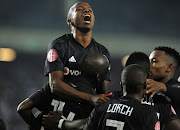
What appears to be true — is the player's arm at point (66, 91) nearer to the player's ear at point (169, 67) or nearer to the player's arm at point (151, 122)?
the player's arm at point (151, 122)

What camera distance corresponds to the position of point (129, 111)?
8.11 ft

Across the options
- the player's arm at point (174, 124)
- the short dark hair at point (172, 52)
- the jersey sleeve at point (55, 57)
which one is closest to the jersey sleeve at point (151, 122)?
the player's arm at point (174, 124)

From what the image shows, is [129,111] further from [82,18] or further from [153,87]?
[82,18]

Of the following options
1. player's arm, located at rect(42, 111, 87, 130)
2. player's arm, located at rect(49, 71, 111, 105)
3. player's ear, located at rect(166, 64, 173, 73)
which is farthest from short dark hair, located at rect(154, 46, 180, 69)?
player's arm, located at rect(42, 111, 87, 130)

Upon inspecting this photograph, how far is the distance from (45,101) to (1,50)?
9.20 metres

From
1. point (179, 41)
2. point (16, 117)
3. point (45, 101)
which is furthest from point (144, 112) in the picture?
point (179, 41)

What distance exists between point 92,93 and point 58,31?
28.5 ft

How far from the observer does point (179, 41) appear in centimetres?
1162

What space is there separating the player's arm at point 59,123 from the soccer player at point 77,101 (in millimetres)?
15

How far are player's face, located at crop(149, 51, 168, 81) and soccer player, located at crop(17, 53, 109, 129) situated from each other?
106 cm

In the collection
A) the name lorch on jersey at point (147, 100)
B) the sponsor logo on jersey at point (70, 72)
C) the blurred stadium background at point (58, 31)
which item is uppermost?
the sponsor logo on jersey at point (70, 72)

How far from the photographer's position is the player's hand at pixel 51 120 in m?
3.09

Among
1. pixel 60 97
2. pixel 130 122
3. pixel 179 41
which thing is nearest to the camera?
pixel 130 122

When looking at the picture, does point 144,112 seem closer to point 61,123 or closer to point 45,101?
point 61,123
